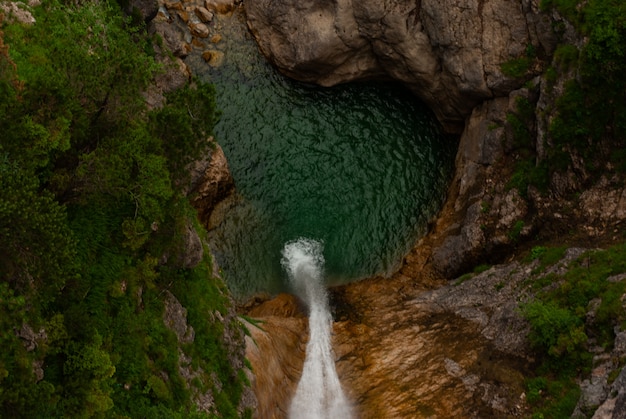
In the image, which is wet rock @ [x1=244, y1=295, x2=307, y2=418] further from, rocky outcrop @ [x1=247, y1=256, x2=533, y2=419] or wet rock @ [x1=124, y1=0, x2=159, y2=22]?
wet rock @ [x1=124, y1=0, x2=159, y2=22]

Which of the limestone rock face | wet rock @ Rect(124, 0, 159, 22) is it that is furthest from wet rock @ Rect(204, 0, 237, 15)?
wet rock @ Rect(124, 0, 159, 22)

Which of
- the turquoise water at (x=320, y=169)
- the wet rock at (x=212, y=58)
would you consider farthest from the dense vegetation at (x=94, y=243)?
the wet rock at (x=212, y=58)

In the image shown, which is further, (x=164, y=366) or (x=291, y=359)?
(x=291, y=359)

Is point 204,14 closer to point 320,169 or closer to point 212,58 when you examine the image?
point 212,58

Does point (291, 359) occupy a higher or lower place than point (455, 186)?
lower

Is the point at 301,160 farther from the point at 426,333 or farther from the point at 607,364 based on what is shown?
the point at 607,364

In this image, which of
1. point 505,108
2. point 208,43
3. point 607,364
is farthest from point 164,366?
point 208,43

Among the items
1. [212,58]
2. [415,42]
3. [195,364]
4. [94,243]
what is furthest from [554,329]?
[212,58]
